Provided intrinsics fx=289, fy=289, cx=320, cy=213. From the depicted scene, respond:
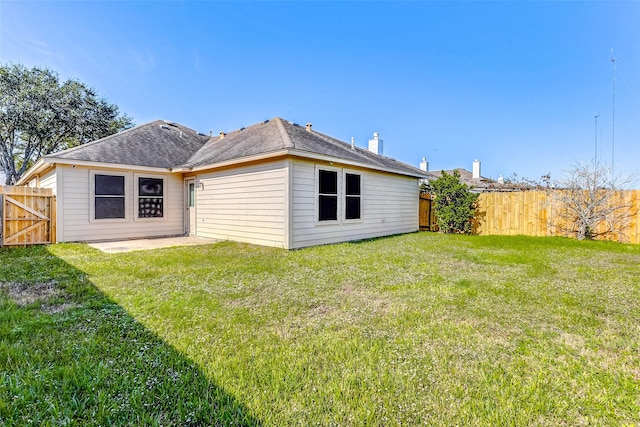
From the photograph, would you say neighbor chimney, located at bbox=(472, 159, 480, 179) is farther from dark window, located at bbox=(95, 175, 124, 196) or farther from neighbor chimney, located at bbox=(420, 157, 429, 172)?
dark window, located at bbox=(95, 175, 124, 196)

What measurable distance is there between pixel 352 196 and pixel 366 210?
2.88 ft

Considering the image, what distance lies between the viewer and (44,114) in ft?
54.6

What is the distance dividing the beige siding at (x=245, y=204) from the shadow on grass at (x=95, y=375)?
4512 millimetres

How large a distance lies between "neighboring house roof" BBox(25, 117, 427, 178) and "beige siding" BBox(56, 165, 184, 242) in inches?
18.5

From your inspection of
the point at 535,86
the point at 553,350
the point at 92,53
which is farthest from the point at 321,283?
the point at 92,53

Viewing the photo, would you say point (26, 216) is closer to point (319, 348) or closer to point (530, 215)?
point (319, 348)

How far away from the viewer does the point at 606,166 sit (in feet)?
28.8

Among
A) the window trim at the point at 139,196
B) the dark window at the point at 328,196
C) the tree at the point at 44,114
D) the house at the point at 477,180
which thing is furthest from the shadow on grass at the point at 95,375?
the tree at the point at 44,114

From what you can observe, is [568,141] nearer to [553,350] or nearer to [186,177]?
[553,350]

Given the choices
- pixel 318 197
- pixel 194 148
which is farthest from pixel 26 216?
pixel 318 197

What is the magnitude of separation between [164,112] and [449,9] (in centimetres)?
1528

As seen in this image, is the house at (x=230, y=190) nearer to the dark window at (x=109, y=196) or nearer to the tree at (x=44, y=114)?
the dark window at (x=109, y=196)

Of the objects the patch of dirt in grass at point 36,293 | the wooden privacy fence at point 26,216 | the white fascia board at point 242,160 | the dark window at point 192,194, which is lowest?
the patch of dirt in grass at point 36,293

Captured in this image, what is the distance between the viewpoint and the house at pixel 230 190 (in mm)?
A: 7516
